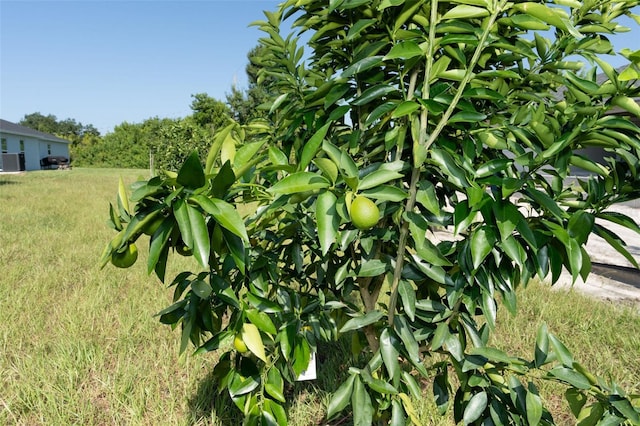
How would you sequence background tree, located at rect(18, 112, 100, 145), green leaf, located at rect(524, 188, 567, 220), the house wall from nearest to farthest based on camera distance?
green leaf, located at rect(524, 188, 567, 220) → the house wall → background tree, located at rect(18, 112, 100, 145)

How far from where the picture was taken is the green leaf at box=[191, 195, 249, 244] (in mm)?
587

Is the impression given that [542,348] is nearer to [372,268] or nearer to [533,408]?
[533,408]

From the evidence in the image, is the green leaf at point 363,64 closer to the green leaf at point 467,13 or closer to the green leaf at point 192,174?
the green leaf at point 467,13

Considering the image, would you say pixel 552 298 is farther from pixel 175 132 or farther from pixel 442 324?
pixel 175 132

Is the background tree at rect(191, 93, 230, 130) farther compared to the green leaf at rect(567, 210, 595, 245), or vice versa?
the background tree at rect(191, 93, 230, 130)

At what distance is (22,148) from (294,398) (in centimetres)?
2975

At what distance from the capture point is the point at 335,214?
0.65 m

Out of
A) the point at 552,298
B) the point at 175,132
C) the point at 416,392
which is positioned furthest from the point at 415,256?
the point at 175,132

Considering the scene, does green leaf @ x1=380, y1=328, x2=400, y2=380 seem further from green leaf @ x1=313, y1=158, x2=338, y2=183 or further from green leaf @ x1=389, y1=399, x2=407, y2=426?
green leaf @ x1=313, y1=158, x2=338, y2=183

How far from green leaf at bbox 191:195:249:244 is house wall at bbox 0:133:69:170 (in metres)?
28.0

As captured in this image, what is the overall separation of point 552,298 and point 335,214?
3404 millimetres

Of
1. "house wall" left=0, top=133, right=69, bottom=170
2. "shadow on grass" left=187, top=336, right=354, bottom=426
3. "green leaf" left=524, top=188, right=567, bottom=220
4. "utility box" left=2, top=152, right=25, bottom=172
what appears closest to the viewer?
"green leaf" left=524, top=188, right=567, bottom=220

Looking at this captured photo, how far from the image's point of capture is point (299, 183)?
65cm

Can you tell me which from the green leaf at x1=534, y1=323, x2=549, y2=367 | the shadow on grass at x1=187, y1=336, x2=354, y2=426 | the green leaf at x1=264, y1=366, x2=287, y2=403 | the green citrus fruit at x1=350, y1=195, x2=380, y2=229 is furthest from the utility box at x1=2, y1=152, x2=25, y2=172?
the green leaf at x1=534, y1=323, x2=549, y2=367
